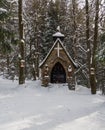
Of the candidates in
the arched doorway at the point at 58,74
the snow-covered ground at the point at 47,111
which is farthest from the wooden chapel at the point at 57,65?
the snow-covered ground at the point at 47,111

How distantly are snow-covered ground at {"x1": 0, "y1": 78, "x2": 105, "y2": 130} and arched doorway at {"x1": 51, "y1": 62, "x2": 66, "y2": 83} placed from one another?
3.44 metres

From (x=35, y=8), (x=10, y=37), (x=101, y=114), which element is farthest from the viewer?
(x=35, y=8)

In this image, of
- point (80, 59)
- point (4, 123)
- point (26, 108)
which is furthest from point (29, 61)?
point (4, 123)

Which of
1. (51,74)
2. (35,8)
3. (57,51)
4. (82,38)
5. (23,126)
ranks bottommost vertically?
→ (23,126)

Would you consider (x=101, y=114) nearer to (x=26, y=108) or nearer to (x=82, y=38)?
(x=26, y=108)

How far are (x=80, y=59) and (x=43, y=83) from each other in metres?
14.7

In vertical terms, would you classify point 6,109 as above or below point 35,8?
below

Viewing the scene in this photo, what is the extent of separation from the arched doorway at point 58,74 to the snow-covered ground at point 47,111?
344 cm

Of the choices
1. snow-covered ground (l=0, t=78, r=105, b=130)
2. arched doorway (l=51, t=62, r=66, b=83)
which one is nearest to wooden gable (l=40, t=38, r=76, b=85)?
arched doorway (l=51, t=62, r=66, b=83)

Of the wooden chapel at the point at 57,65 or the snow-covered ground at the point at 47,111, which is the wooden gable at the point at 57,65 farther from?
the snow-covered ground at the point at 47,111

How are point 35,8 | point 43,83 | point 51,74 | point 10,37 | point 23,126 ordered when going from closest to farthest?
point 23,126, point 10,37, point 43,83, point 51,74, point 35,8

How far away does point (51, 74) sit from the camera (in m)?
23.8

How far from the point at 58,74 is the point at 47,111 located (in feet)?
31.5

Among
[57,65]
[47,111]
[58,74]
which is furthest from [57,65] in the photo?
[47,111]
